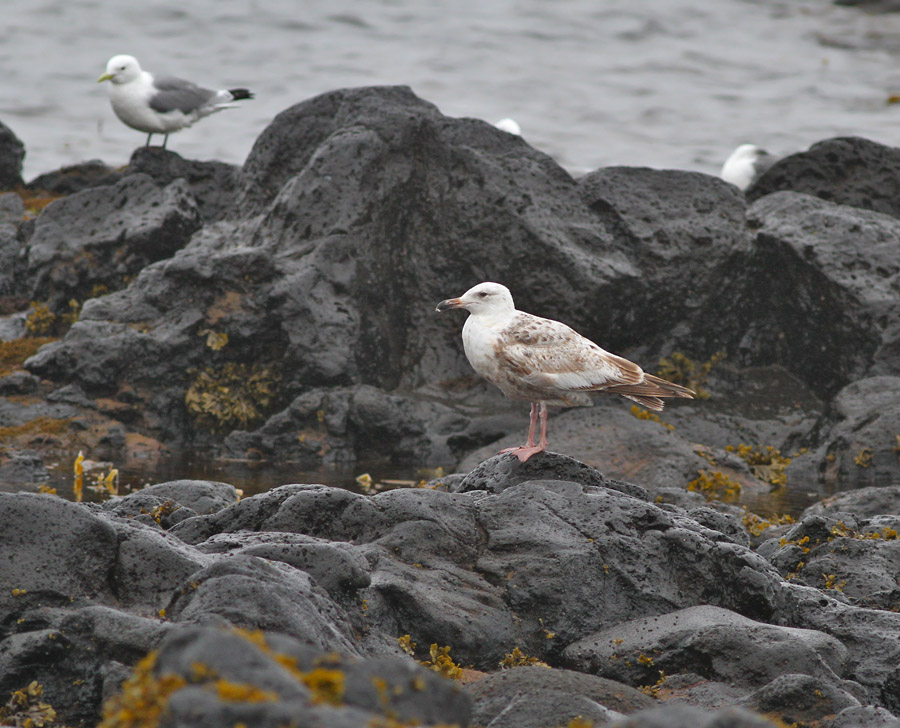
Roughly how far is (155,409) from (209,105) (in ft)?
22.6

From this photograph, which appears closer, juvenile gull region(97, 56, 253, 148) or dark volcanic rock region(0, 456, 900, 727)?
dark volcanic rock region(0, 456, 900, 727)

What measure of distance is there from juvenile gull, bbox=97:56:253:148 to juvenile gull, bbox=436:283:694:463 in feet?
33.4

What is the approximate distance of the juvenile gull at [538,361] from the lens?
7312 millimetres

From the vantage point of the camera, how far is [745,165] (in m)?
20.6

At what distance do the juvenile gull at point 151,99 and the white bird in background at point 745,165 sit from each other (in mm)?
10048

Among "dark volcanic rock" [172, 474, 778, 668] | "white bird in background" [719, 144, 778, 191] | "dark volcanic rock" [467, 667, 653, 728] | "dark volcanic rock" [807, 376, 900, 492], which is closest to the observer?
"dark volcanic rock" [467, 667, 653, 728]

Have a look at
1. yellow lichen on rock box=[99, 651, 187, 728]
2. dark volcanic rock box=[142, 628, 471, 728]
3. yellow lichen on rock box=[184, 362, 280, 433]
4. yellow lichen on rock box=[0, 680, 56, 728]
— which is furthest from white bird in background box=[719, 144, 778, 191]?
yellow lichen on rock box=[99, 651, 187, 728]

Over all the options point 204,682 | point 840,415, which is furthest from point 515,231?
point 204,682

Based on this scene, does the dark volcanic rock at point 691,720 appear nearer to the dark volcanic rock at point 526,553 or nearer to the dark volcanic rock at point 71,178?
the dark volcanic rock at point 526,553

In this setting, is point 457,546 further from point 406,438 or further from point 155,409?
point 155,409

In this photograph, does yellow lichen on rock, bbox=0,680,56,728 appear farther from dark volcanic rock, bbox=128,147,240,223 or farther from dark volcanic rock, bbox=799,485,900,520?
dark volcanic rock, bbox=128,147,240,223

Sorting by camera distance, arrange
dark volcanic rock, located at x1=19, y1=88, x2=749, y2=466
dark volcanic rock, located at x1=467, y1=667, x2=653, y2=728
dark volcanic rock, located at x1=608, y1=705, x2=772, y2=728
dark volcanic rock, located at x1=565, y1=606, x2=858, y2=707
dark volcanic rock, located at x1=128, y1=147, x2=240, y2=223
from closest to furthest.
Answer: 1. dark volcanic rock, located at x1=608, y1=705, x2=772, y2=728
2. dark volcanic rock, located at x1=467, y1=667, x2=653, y2=728
3. dark volcanic rock, located at x1=565, y1=606, x2=858, y2=707
4. dark volcanic rock, located at x1=19, y1=88, x2=749, y2=466
5. dark volcanic rock, located at x1=128, y1=147, x2=240, y2=223

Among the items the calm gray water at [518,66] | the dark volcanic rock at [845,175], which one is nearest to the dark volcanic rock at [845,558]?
the dark volcanic rock at [845,175]

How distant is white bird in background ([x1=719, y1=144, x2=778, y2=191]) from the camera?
19.8 metres
